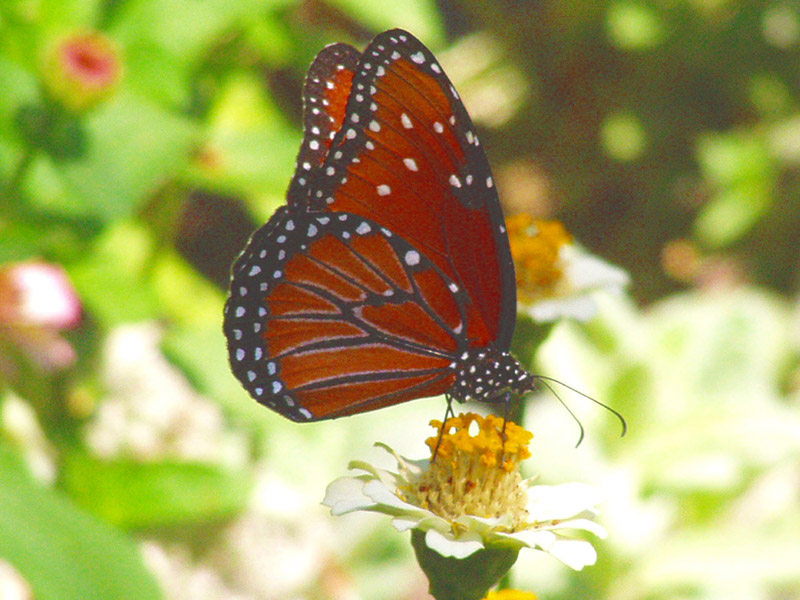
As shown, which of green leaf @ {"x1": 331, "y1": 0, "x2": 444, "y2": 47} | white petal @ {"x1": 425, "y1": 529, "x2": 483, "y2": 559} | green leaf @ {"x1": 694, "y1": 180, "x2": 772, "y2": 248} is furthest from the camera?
green leaf @ {"x1": 694, "y1": 180, "x2": 772, "y2": 248}

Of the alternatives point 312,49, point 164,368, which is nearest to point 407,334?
point 164,368

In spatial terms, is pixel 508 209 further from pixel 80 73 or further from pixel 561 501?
pixel 561 501

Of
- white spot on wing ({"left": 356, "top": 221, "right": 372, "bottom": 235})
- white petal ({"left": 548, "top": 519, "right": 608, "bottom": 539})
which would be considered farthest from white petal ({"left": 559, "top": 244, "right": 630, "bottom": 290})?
white petal ({"left": 548, "top": 519, "right": 608, "bottom": 539})

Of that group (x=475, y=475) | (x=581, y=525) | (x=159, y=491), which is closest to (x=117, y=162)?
(x=159, y=491)

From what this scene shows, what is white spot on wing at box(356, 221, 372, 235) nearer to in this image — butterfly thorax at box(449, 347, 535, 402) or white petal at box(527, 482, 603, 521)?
butterfly thorax at box(449, 347, 535, 402)

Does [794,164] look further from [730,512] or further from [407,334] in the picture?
[407,334]

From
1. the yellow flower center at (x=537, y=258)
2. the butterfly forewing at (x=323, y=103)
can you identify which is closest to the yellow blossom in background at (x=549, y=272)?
the yellow flower center at (x=537, y=258)
